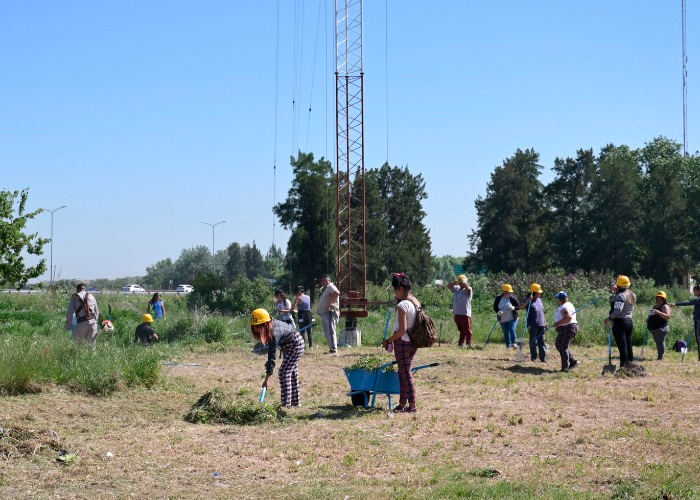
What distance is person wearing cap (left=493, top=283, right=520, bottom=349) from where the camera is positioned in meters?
21.1

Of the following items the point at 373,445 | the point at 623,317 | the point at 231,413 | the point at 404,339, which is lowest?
the point at 373,445

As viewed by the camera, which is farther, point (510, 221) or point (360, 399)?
point (510, 221)

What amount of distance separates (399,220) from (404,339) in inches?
2551

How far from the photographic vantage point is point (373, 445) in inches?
397

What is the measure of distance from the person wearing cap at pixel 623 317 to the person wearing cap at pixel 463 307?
19.4ft

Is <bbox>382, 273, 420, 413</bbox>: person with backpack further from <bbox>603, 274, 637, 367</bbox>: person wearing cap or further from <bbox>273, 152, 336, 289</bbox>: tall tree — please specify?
<bbox>273, 152, 336, 289</bbox>: tall tree

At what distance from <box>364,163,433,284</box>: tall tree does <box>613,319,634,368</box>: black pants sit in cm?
5284

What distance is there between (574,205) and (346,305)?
152 feet

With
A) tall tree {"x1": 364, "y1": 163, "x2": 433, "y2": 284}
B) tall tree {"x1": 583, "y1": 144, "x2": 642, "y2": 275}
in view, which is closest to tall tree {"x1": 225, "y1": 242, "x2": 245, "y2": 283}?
tall tree {"x1": 364, "y1": 163, "x2": 433, "y2": 284}

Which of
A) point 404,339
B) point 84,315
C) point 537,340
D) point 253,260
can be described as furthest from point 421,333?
point 253,260

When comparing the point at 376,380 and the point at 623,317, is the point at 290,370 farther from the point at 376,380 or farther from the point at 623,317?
the point at 623,317

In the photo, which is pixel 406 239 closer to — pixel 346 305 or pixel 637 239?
pixel 637 239

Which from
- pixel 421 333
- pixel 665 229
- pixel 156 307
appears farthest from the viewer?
pixel 665 229

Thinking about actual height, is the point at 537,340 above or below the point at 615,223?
below
